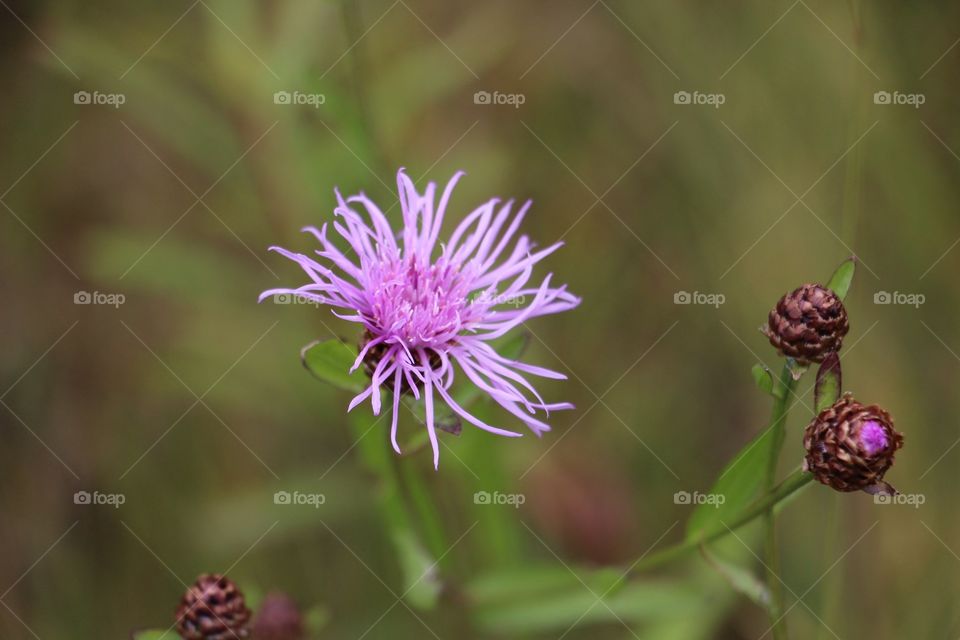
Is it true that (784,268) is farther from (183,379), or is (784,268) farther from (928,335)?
(183,379)

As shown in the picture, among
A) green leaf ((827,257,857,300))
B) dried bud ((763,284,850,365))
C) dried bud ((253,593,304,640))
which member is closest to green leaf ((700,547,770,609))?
dried bud ((763,284,850,365))

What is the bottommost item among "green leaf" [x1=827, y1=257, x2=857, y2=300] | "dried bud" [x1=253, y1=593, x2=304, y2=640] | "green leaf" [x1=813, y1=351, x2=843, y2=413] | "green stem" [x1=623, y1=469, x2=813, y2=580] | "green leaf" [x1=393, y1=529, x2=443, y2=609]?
"dried bud" [x1=253, y1=593, x2=304, y2=640]

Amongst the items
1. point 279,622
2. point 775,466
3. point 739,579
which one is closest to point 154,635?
point 279,622

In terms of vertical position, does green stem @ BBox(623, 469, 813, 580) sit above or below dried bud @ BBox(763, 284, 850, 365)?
below

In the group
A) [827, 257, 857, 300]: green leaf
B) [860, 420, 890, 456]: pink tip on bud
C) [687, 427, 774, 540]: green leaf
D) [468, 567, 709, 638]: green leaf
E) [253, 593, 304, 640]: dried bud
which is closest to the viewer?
[860, 420, 890, 456]: pink tip on bud

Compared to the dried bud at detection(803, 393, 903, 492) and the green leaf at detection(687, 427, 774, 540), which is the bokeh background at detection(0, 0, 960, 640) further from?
the dried bud at detection(803, 393, 903, 492)
